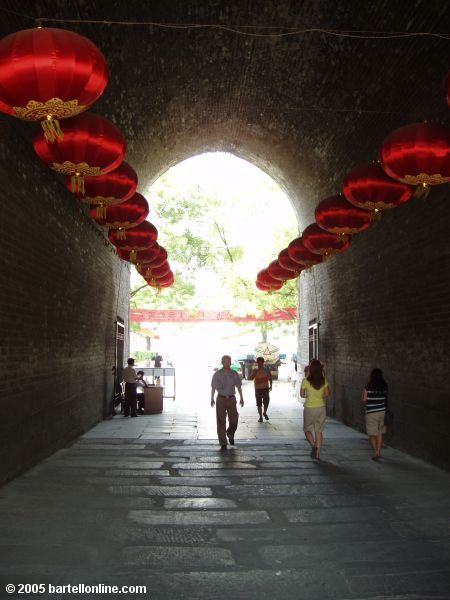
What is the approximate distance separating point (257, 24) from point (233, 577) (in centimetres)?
773

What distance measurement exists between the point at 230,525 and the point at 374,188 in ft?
12.1

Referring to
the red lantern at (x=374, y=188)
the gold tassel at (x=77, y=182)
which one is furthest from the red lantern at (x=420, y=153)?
the gold tassel at (x=77, y=182)

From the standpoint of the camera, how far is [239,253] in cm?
2692

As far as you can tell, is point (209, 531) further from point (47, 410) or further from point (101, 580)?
point (47, 410)

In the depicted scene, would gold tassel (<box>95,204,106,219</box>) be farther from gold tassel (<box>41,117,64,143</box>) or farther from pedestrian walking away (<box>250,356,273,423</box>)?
pedestrian walking away (<box>250,356,273,423</box>)

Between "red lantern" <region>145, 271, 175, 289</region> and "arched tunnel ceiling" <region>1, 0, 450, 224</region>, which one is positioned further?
"red lantern" <region>145, 271, 175, 289</region>

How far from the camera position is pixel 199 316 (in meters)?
29.2

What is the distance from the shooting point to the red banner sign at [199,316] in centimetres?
2771

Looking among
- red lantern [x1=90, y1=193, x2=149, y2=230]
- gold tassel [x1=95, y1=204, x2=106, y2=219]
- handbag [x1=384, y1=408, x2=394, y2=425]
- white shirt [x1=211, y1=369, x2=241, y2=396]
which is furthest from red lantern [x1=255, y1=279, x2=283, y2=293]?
gold tassel [x1=95, y1=204, x2=106, y2=219]

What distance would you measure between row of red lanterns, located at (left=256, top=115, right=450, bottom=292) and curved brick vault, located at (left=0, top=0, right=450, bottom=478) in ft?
2.95

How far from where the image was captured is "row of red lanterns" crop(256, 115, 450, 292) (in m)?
4.91

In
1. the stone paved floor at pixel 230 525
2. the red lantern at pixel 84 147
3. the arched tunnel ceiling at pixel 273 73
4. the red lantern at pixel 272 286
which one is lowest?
the stone paved floor at pixel 230 525

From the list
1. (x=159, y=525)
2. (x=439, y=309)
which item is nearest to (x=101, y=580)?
(x=159, y=525)

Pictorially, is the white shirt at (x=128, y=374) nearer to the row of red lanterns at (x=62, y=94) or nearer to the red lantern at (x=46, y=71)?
the row of red lanterns at (x=62, y=94)
